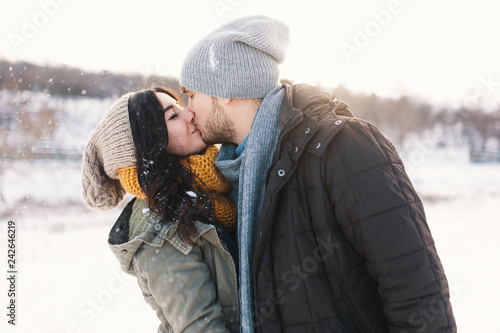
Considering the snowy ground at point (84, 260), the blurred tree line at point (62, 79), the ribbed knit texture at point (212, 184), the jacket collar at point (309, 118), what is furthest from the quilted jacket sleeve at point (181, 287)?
the snowy ground at point (84, 260)

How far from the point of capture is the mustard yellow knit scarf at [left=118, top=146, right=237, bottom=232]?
1920 mm

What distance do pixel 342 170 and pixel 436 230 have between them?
721 cm

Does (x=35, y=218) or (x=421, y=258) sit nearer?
(x=421, y=258)

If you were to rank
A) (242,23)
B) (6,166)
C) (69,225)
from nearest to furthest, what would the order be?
1. (242,23)
2. (69,225)
3. (6,166)

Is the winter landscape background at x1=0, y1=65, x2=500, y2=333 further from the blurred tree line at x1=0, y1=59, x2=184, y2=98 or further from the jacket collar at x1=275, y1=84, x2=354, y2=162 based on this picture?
the jacket collar at x1=275, y1=84, x2=354, y2=162

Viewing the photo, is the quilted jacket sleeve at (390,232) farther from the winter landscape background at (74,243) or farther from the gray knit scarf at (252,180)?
the winter landscape background at (74,243)

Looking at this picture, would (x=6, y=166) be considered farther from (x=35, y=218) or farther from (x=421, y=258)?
(x=421, y=258)

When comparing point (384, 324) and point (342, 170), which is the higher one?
point (342, 170)

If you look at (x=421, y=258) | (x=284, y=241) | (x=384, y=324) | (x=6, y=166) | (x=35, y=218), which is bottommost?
(x=35, y=218)

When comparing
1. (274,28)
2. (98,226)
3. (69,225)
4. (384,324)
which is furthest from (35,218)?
(384,324)

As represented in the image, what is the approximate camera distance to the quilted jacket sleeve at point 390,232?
1.33 m

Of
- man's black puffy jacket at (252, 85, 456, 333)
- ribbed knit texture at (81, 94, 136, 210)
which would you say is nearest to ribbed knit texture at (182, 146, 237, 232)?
ribbed knit texture at (81, 94, 136, 210)

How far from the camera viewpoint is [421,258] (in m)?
1.35

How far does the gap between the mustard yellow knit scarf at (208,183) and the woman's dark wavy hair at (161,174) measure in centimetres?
4
